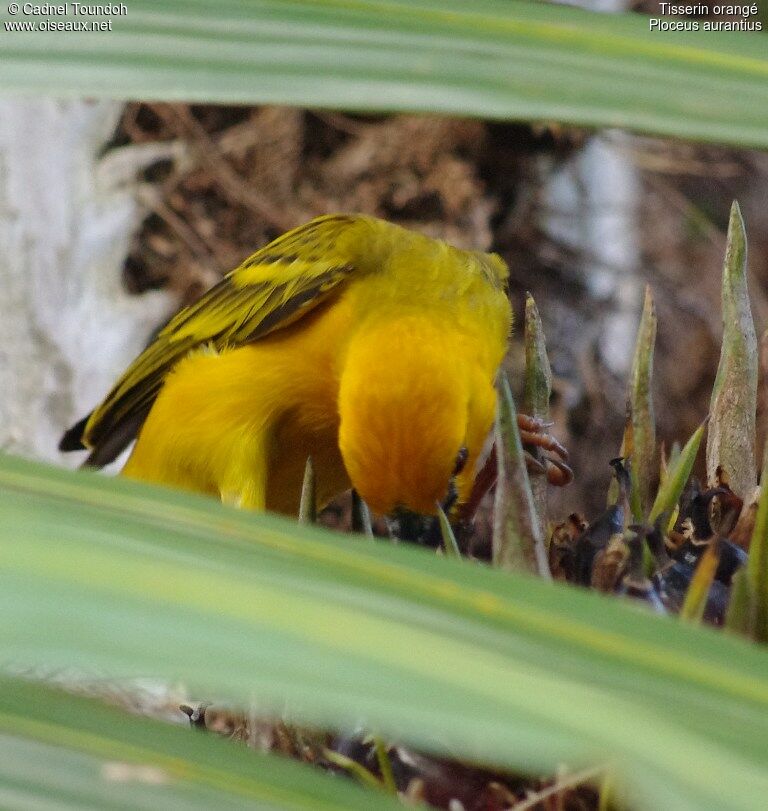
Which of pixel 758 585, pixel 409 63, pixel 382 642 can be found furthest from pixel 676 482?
pixel 382 642

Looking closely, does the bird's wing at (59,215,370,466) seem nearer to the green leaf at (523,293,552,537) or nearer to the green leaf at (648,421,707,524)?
the green leaf at (523,293,552,537)

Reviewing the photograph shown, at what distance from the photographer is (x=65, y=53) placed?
1.59 feet

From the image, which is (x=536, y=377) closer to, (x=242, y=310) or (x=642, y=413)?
(x=642, y=413)

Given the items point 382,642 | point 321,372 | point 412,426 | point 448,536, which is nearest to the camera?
point 382,642

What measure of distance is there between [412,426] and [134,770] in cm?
141

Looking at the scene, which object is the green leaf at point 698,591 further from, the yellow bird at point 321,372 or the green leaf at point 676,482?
the yellow bird at point 321,372

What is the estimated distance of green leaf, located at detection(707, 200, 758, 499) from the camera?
1.12 metres

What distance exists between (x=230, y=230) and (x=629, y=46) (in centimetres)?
317

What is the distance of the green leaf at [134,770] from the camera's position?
1.02 feet

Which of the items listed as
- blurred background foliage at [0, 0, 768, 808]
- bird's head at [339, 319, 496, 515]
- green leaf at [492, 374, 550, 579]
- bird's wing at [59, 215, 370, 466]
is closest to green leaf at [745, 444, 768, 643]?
blurred background foliage at [0, 0, 768, 808]

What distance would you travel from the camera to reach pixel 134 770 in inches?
12.5

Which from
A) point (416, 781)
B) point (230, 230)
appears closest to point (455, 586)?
point (416, 781)

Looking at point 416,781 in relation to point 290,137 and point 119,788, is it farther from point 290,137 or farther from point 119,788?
point 290,137

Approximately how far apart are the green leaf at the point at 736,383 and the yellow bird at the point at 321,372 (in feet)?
2.09
